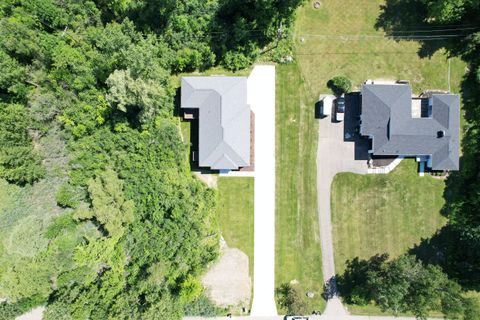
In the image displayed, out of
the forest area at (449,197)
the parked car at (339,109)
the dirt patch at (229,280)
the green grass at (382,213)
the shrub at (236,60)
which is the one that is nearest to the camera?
the forest area at (449,197)

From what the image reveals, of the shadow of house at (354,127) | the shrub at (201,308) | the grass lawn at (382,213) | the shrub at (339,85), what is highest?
the shrub at (339,85)

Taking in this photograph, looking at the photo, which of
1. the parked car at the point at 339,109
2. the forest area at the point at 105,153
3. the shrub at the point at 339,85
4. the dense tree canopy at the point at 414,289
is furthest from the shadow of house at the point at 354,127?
the dense tree canopy at the point at 414,289

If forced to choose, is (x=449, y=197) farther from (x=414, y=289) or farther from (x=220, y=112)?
(x=220, y=112)

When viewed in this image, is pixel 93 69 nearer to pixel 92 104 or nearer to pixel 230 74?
pixel 92 104

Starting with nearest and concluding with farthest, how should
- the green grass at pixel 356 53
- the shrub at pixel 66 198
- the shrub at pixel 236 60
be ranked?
the shrub at pixel 66 198, the shrub at pixel 236 60, the green grass at pixel 356 53

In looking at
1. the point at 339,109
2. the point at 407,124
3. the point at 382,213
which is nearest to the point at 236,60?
the point at 339,109

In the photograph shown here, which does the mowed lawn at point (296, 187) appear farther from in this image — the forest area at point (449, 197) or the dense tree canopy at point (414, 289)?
the dense tree canopy at point (414, 289)

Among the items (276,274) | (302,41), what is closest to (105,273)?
(276,274)

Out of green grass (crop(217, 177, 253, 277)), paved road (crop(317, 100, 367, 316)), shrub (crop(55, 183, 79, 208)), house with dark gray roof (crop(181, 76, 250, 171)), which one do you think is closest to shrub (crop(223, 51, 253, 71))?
house with dark gray roof (crop(181, 76, 250, 171))
